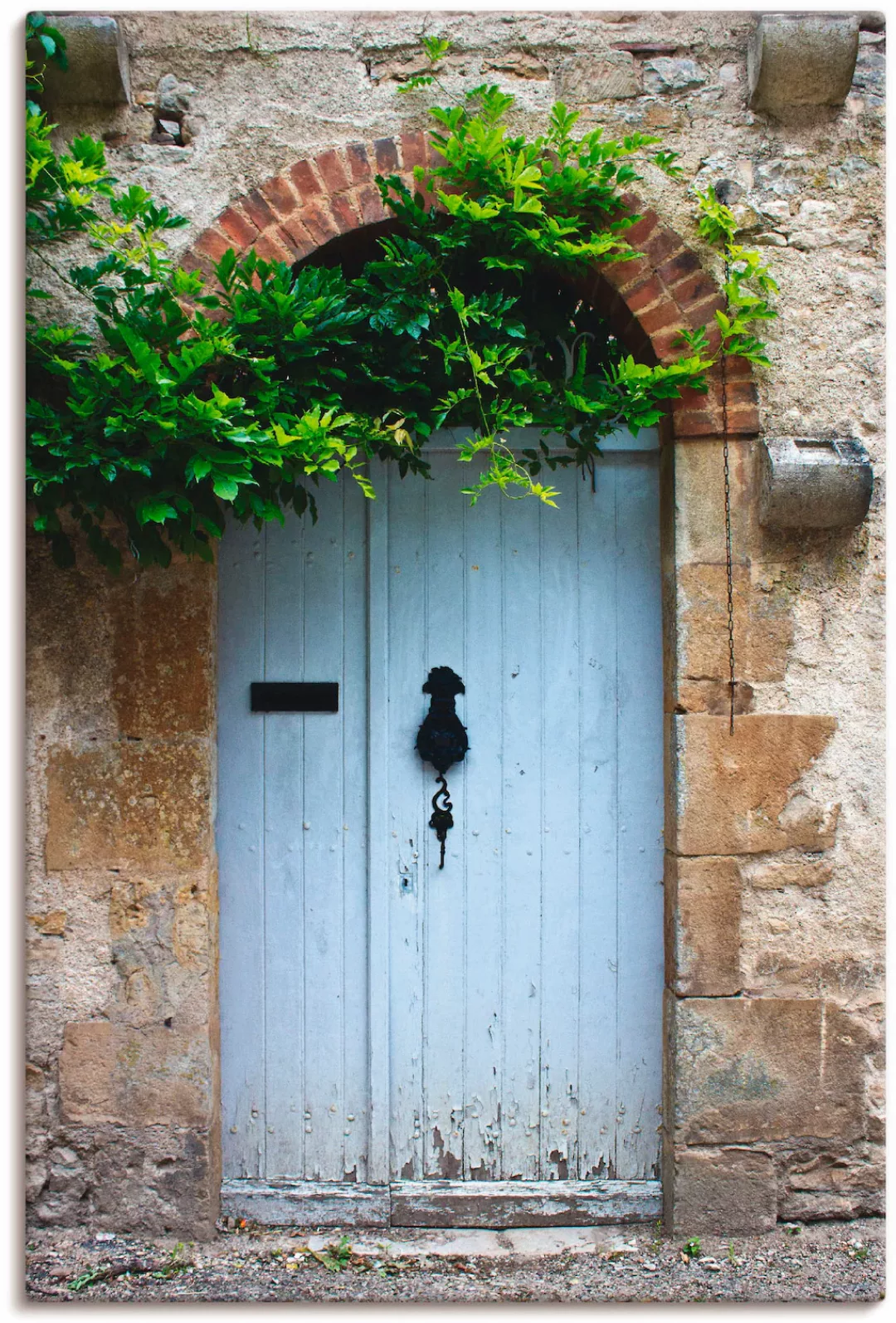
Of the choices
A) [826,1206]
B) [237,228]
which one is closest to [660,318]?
[237,228]

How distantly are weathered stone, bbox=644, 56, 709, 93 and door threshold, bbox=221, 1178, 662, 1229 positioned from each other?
3315 millimetres

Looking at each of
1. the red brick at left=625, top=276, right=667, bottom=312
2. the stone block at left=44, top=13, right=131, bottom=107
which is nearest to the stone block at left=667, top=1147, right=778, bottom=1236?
the red brick at left=625, top=276, right=667, bottom=312

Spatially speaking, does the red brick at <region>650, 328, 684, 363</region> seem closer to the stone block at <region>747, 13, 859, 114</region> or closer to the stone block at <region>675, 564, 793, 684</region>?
the stone block at <region>675, 564, 793, 684</region>

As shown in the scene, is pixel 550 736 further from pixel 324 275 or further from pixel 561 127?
pixel 561 127

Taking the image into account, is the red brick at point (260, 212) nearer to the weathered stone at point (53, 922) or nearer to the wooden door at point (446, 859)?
the wooden door at point (446, 859)

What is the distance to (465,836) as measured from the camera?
9.38 ft

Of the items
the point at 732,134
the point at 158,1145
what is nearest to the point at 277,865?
the point at 158,1145

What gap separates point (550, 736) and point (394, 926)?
2.52 ft

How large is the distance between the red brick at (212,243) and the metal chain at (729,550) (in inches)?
57.3

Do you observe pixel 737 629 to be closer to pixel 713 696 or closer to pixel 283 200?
pixel 713 696

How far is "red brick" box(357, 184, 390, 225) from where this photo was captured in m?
2.61

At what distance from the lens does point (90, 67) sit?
2.56 m

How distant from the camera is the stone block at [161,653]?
8.74ft

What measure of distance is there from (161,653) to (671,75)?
7.42 ft
